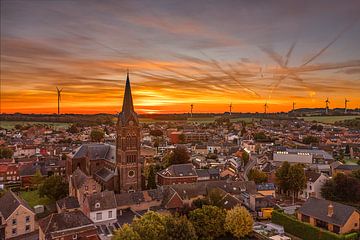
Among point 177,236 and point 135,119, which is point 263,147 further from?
point 177,236

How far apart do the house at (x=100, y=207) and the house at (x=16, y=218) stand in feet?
28.7

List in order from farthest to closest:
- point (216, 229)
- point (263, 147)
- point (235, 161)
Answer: point (263, 147)
point (235, 161)
point (216, 229)

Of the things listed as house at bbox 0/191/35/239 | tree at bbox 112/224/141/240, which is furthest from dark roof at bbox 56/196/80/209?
tree at bbox 112/224/141/240

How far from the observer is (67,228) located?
43.2m

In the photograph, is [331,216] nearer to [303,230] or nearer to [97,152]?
[303,230]

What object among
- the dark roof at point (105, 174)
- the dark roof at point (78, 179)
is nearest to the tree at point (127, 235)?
the dark roof at point (78, 179)

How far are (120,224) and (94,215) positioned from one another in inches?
174

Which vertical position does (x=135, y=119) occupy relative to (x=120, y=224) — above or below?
above

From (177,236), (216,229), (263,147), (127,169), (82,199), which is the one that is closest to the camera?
(177,236)

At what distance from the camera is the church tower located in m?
62.8

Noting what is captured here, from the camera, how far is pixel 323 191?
65.4 metres

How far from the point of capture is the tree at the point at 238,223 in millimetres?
46794

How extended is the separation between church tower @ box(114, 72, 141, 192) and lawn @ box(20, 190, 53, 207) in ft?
52.7

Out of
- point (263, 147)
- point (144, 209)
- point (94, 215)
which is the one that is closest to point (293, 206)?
point (144, 209)
